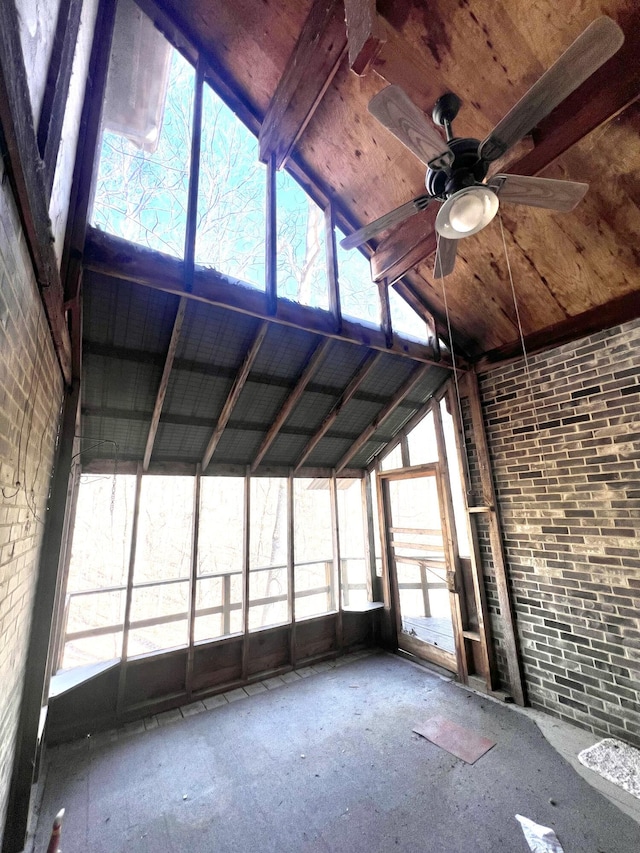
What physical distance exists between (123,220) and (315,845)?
4374mm

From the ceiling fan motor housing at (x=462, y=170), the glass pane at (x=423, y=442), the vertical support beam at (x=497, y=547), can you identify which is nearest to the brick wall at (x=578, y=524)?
the vertical support beam at (x=497, y=547)

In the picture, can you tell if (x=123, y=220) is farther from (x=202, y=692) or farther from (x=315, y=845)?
(x=202, y=692)

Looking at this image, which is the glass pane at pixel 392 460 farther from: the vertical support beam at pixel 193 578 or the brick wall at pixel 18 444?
the brick wall at pixel 18 444

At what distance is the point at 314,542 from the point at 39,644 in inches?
207

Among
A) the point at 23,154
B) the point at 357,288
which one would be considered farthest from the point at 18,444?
the point at 357,288

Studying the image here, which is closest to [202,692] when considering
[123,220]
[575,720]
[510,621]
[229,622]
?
[229,622]

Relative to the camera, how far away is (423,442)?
5.00 meters

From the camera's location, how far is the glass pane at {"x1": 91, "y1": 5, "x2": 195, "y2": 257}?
2754mm

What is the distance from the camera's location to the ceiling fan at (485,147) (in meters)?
1.44

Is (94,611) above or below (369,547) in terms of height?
below

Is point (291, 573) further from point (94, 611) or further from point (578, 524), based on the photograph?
point (94, 611)

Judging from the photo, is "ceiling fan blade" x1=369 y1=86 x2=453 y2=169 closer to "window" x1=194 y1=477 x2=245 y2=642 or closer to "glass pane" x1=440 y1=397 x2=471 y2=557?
"glass pane" x1=440 y1=397 x2=471 y2=557

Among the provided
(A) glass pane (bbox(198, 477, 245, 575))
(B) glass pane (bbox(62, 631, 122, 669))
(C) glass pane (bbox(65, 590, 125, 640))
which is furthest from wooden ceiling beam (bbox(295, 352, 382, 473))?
(C) glass pane (bbox(65, 590, 125, 640))

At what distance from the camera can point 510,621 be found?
3.78 metres
